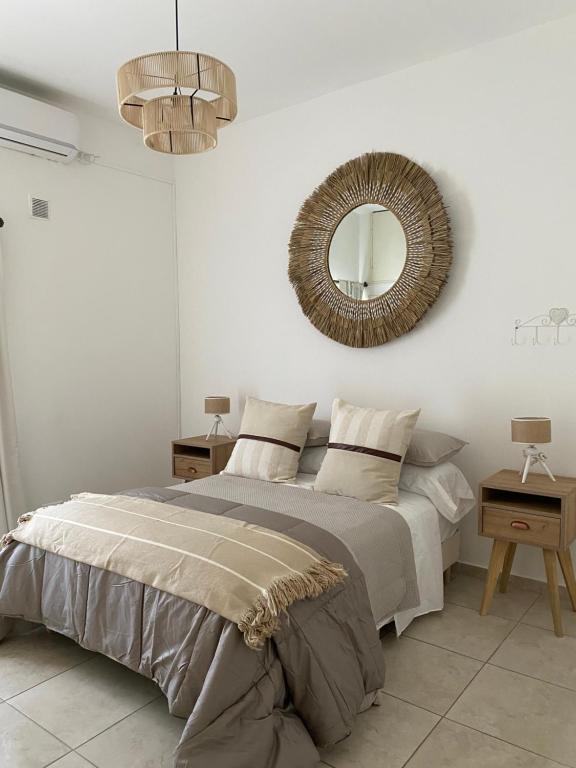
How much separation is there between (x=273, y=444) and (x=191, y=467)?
805 millimetres

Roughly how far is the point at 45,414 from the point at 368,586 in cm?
239

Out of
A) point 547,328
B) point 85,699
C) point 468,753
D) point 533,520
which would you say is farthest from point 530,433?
point 85,699

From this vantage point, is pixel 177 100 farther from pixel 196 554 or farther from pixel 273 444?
pixel 273 444

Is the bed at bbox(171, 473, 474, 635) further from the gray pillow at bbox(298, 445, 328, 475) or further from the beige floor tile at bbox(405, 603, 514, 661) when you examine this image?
the gray pillow at bbox(298, 445, 328, 475)

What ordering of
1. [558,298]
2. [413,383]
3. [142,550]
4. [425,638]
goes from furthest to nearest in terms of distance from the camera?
[413,383] < [558,298] < [425,638] < [142,550]

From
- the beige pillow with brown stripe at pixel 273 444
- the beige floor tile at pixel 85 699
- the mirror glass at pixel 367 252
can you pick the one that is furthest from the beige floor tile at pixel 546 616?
the mirror glass at pixel 367 252

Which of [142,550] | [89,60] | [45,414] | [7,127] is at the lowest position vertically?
[142,550]

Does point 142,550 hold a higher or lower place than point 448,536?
higher

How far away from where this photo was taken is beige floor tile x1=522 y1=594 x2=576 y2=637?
9.07ft

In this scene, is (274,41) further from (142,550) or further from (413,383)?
(142,550)

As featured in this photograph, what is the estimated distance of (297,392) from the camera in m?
4.01

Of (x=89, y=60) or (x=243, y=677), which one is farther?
(x=89, y=60)

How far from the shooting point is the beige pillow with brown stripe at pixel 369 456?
290 centimetres

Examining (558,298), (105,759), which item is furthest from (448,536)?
(105,759)
